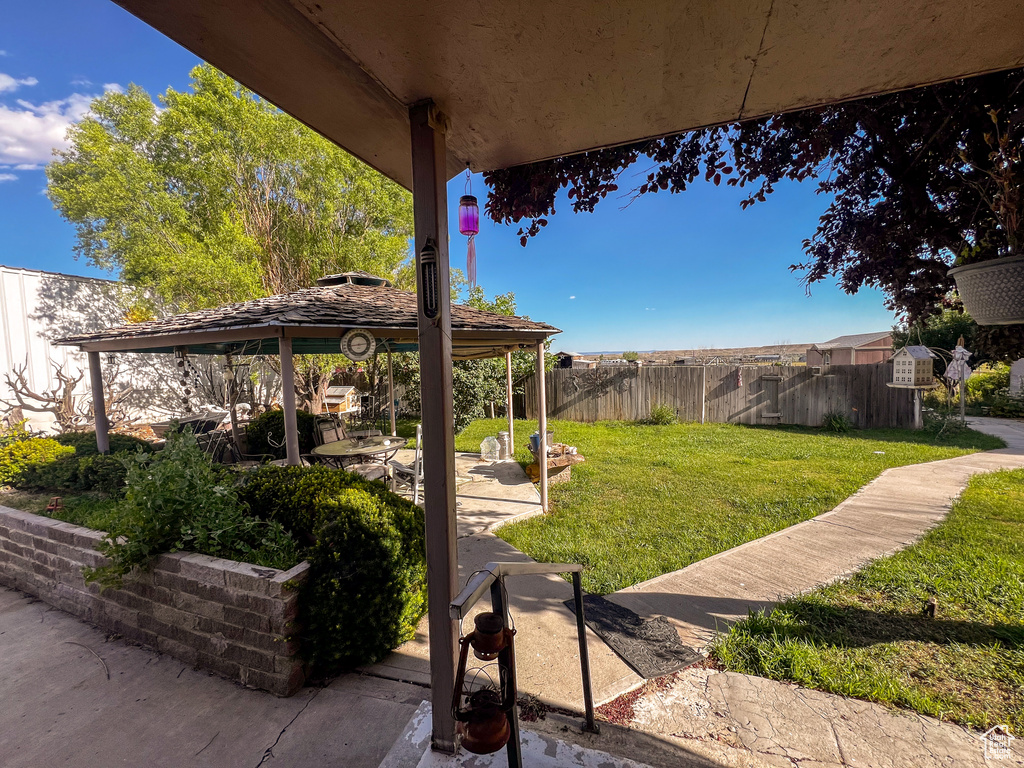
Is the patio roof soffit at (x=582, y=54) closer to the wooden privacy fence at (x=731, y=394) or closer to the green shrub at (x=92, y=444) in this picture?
the green shrub at (x=92, y=444)

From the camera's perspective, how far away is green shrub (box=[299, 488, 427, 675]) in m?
2.40

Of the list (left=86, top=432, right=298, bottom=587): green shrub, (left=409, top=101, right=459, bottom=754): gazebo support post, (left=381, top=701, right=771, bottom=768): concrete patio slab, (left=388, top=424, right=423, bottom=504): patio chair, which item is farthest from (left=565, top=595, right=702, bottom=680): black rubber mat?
(left=388, top=424, right=423, bottom=504): patio chair

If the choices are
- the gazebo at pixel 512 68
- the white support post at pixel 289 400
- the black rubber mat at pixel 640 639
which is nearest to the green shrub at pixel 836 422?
the black rubber mat at pixel 640 639

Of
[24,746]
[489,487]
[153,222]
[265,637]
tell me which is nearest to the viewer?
[24,746]

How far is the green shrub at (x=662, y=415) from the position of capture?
36.9ft

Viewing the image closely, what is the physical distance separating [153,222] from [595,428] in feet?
41.6

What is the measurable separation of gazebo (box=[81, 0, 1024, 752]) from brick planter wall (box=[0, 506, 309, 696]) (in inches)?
48.8

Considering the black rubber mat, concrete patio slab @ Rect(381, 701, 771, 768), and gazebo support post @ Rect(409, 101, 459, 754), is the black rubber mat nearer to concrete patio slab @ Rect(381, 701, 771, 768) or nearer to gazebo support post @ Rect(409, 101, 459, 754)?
concrete patio slab @ Rect(381, 701, 771, 768)

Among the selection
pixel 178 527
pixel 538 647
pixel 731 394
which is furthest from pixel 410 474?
pixel 731 394

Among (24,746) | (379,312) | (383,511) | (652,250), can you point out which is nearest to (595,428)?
(379,312)

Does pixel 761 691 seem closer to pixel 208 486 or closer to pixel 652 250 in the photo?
pixel 208 486

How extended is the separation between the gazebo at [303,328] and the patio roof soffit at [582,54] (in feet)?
7.14

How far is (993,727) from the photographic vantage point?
6.26ft

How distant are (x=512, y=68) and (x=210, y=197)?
1303 cm
